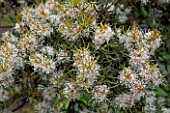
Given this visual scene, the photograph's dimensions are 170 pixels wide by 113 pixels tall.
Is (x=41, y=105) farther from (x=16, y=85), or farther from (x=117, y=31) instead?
(x=117, y=31)

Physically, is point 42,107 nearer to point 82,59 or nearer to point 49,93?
point 49,93

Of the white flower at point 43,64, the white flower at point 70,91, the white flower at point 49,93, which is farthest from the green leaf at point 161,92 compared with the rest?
the white flower at point 43,64

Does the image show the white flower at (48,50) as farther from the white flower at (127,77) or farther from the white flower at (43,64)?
the white flower at (127,77)

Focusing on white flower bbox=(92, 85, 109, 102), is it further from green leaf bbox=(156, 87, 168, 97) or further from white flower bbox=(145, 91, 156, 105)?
green leaf bbox=(156, 87, 168, 97)

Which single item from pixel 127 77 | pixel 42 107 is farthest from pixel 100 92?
pixel 42 107

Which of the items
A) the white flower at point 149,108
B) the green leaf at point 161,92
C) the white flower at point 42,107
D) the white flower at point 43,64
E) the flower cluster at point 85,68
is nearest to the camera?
the flower cluster at point 85,68

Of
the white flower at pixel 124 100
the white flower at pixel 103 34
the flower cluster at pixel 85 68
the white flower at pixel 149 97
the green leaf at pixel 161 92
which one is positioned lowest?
the green leaf at pixel 161 92

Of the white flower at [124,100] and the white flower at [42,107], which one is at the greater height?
the white flower at [124,100]

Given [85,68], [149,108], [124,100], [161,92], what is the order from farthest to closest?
[161,92]
[149,108]
[124,100]
[85,68]

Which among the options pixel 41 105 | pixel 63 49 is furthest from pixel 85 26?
pixel 41 105
